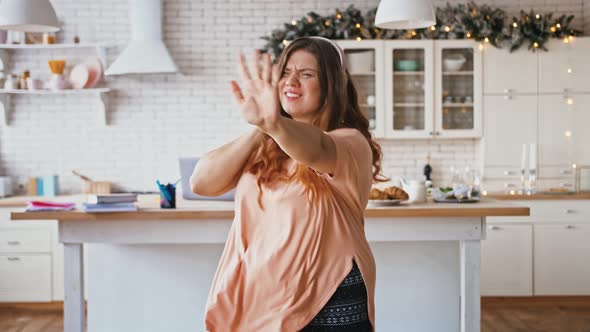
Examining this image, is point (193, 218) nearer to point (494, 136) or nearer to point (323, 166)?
point (323, 166)

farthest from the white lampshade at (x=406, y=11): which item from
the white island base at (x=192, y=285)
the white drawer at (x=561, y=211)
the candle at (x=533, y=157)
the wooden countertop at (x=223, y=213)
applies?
the white drawer at (x=561, y=211)

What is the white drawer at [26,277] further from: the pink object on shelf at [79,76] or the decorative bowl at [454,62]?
the decorative bowl at [454,62]

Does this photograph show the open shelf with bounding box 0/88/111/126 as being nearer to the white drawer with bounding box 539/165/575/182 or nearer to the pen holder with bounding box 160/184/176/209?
the pen holder with bounding box 160/184/176/209

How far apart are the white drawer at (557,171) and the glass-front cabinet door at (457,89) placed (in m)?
0.64

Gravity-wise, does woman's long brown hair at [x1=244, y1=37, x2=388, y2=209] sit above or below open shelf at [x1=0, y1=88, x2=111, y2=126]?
below

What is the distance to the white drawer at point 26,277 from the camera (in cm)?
550

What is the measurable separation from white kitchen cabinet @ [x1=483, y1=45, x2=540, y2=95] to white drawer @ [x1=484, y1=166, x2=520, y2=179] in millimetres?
644

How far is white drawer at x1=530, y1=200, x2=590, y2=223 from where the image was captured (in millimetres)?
5594

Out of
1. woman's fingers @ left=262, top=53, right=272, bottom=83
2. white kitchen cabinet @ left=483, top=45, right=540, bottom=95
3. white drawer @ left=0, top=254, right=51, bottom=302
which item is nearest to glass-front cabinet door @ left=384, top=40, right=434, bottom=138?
white kitchen cabinet @ left=483, top=45, right=540, bottom=95

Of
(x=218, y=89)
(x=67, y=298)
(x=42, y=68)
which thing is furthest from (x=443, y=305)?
(x=42, y=68)

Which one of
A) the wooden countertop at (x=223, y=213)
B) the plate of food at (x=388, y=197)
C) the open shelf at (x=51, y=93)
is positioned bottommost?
the wooden countertop at (x=223, y=213)

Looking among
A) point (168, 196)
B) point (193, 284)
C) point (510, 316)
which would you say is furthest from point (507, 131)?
point (168, 196)

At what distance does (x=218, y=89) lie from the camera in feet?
20.0

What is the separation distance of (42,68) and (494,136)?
157 inches
